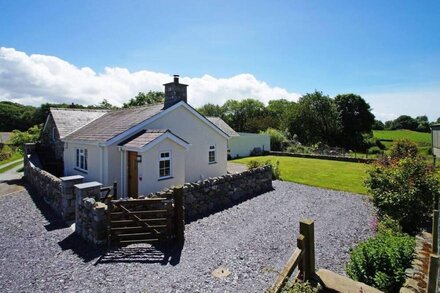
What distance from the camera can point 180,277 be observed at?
7121 mm

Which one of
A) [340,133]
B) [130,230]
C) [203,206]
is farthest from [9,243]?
[340,133]

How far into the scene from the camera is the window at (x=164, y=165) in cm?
1466

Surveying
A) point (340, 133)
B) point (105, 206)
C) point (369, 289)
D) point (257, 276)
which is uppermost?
point (340, 133)

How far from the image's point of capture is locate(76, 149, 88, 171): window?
1784cm

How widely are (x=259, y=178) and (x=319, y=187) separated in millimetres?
4400

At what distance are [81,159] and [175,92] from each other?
789 cm

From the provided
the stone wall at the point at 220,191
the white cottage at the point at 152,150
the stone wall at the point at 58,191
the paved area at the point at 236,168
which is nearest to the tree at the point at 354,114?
the paved area at the point at 236,168

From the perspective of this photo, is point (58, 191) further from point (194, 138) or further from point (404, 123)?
point (404, 123)

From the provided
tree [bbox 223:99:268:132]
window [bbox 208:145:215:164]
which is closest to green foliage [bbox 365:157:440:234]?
window [bbox 208:145:215:164]

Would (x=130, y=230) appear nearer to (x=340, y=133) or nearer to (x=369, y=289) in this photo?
(x=369, y=289)

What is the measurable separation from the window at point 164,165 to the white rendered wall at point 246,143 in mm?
22836

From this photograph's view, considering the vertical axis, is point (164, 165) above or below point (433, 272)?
above

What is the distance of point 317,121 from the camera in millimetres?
54969

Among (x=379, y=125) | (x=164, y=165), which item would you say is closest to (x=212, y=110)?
(x=379, y=125)
